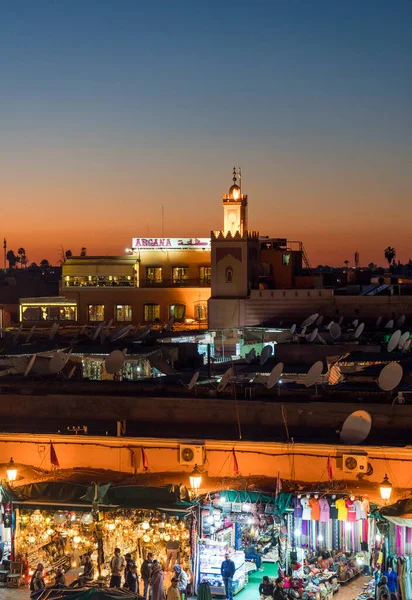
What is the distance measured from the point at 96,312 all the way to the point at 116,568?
44.6m

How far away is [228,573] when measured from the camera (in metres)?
13.1

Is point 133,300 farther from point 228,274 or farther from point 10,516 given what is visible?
point 10,516

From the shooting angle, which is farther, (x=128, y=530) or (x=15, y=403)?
(x=15, y=403)

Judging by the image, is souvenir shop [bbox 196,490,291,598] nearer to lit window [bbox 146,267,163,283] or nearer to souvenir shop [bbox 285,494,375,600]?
souvenir shop [bbox 285,494,375,600]

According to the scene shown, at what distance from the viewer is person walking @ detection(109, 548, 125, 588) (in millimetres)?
13055

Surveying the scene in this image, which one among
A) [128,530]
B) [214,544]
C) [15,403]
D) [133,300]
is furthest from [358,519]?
[133,300]

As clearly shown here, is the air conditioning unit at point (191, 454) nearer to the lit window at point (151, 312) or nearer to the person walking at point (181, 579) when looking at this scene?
the person walking at point (181, 579)

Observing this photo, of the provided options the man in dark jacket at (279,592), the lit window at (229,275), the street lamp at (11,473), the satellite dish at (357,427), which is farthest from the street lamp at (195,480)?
the lit window at (229,275)

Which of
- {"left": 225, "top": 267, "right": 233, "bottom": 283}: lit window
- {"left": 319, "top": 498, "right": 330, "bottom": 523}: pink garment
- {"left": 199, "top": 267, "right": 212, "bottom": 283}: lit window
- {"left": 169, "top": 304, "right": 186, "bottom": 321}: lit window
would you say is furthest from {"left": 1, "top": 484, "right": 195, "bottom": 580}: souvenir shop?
{"left": 199, "top": 267, "right": 212, "bottom": 283}: lit window

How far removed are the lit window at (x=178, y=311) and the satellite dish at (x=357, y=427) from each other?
42.5 metres

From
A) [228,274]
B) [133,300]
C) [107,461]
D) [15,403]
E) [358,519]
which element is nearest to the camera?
[358,519]

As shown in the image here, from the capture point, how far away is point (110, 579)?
1322 centimetres

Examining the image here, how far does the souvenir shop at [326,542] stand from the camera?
12883 mm

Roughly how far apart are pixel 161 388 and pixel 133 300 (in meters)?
39.9
